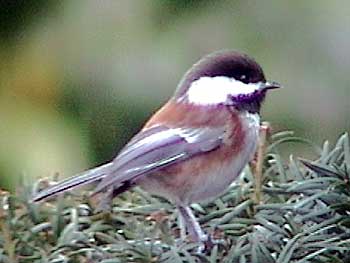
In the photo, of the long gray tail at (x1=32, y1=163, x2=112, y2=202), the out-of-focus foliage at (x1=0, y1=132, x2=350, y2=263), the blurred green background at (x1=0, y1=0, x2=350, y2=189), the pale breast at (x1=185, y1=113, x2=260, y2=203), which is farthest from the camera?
the blurred green background at (x1=0, y1=0, x2=350, y2=189)

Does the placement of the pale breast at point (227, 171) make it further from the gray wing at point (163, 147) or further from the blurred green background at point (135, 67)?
the blurred green background at point (135, 67)

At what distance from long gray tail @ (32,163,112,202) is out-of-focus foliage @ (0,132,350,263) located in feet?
0.05

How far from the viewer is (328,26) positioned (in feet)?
11.3

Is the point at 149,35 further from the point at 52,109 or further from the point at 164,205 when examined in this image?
the point at 164,205

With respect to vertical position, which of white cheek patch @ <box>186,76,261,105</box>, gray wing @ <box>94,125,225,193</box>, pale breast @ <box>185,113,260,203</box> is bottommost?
pale breast @ <box>185,113,260,203</box>

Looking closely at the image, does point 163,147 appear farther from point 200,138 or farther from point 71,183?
point 71,183

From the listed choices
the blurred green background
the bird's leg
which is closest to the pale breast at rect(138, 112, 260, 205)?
the bird's leg

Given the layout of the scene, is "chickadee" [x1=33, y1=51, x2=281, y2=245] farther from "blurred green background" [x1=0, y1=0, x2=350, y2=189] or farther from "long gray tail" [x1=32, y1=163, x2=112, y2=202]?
"blurred green background" [x1=0, y1=0, x2=350, y2=189]

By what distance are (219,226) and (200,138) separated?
Result: 1.79 feet

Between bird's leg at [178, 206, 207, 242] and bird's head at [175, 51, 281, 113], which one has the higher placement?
bird's head at [175, 51, 281, 113]

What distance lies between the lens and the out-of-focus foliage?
1.94 m

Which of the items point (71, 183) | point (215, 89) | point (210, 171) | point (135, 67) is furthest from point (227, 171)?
point (135, 67)

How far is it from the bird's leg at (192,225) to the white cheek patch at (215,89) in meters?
0.48

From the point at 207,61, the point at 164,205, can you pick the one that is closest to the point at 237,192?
the point at 164,205
